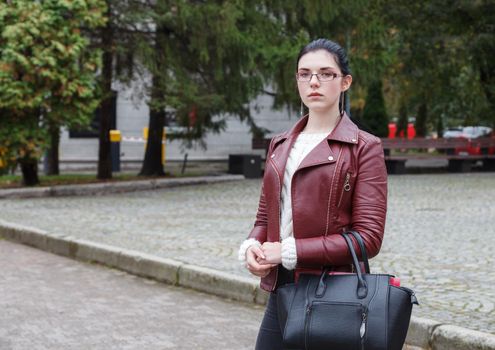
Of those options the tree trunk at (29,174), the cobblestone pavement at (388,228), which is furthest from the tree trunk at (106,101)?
the cobblestone pavement at (388,228)

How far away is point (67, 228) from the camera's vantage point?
12.2 meters

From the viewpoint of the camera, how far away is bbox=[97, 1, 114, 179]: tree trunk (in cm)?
1872

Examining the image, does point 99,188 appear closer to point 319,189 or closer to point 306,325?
point 319,189

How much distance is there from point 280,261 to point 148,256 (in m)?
6.28

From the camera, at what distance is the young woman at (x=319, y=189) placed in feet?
10.1

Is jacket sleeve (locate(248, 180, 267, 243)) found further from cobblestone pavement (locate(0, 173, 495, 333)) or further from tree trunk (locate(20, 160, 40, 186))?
tree trunk (locate(20, 160, 40, 186))

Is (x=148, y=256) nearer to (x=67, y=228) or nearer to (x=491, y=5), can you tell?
(x=67, y=228)

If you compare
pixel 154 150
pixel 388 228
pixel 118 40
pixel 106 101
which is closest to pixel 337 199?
pixel 388 228

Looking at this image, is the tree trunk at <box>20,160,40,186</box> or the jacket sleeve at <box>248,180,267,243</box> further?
the tree trunk at <box>20,160,40,186</box>

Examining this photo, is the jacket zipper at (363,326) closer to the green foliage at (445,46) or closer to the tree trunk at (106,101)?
the tree trunk at (106,101)

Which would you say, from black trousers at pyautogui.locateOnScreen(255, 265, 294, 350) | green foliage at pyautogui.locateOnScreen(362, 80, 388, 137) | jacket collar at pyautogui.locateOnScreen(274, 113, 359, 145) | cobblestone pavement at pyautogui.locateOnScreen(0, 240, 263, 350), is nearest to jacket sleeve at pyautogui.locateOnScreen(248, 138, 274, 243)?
jacket collar at pyautogui.locateOnScreen(274, 113, 359, 145)

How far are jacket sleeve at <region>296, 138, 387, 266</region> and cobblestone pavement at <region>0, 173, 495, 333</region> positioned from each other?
314 cm

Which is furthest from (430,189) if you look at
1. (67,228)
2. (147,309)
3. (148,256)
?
(147,309)

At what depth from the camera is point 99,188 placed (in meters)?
18.6
